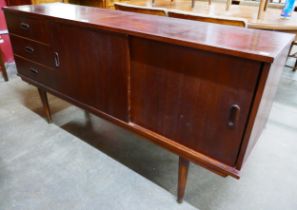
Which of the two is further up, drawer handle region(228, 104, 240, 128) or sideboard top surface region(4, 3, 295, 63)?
sideboard top surface region(4, 3, 295, 63)

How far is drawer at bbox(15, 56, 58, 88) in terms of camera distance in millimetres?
1541

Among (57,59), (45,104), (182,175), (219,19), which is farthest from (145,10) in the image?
(182,175)

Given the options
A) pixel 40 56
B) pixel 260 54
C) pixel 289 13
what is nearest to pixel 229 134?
pixel 260 54

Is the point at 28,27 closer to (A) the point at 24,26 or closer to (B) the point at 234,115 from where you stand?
(A) the point at 24,26

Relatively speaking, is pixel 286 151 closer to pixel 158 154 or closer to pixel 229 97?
pixel 158 154

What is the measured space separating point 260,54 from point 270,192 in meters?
1.05

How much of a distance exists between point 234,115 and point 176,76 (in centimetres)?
28

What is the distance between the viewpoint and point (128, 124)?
48.6 inches

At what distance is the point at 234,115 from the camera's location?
85 cm

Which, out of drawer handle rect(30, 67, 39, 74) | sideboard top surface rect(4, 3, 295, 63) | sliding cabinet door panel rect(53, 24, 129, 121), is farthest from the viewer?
drawer handle rect(30, 67, 39, 74)

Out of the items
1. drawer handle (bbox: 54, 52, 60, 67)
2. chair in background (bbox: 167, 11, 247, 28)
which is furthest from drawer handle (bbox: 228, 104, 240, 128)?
drawer handle (bbox: 54, 52, 60, 67)

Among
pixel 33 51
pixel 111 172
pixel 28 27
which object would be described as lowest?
pixel 111 172

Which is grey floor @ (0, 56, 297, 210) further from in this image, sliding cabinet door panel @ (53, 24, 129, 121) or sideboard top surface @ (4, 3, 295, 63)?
sideboard top surface @ (4, 3, 295, 63)

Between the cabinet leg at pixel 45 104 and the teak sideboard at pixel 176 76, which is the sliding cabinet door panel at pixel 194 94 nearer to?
the teak sideboard at pixel 176 76
